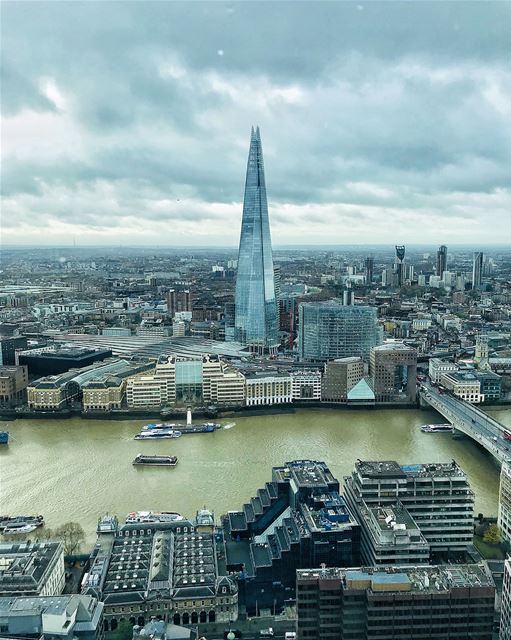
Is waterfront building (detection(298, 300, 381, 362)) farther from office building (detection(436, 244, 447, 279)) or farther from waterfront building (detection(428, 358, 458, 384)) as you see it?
office building (detection(436, 244, 447, 279))

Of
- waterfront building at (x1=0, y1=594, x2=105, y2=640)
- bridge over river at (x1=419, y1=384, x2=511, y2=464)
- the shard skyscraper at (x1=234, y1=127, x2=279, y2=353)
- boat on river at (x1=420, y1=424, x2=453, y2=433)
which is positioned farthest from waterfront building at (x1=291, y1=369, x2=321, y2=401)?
waterfront building at (x1=0, y1=594, x2=105, y2=640)

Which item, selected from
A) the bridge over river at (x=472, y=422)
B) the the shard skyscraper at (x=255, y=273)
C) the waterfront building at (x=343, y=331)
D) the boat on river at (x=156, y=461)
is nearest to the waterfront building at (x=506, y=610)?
the bridge over river at (x=472, y=422)

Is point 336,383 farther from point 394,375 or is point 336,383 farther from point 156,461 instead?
point 156,461

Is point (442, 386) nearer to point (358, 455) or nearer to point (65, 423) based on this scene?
point (358, 455)

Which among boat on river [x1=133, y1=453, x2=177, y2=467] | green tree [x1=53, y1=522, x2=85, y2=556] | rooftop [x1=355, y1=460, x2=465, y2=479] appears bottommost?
boat on river [x1=133, y1=453, x2=177, y2=467]

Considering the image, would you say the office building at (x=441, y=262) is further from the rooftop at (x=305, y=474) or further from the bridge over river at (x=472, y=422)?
the rooftop at (x=305, y=474)

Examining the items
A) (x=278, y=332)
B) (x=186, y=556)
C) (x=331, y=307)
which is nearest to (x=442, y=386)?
(x=331, y=307)
